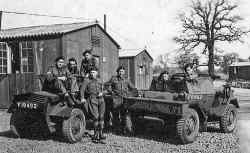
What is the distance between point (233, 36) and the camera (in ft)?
136

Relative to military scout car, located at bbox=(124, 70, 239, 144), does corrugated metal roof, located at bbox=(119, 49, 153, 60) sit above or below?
above

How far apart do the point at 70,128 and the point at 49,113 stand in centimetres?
59

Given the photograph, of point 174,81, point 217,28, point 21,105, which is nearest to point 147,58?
point 217,28

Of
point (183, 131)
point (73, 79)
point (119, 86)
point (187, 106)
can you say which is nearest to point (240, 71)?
point (119, 86)

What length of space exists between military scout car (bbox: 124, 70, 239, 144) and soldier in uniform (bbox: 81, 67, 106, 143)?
86 cm

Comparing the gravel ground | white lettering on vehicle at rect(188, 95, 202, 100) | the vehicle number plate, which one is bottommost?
the gravel ground

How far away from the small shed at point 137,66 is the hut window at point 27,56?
43.6 ft

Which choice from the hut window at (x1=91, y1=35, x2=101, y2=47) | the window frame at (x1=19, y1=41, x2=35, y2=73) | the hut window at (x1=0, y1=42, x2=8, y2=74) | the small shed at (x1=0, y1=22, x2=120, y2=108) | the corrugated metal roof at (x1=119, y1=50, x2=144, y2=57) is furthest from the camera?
the corrugated metal roof at (x1=119, y1=50, x2=144, y2=57)

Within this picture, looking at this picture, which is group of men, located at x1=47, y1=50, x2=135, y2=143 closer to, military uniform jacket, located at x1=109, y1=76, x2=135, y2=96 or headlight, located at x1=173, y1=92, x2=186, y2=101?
military uniform jacket, located at x1=109, y1=76, x2=135, y2=96

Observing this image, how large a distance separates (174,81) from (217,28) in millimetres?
35047

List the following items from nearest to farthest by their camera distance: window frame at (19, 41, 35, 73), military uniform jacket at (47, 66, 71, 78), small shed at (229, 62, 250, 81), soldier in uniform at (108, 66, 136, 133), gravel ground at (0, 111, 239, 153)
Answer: gravel ground at (0, 111, 239, 153) → military uniform jacket at (47, 66, 71, 78) → soldier in uniform at (108, 66, 136, 133) → window frame at (19, 41, 35, 73) → small shed at (229, 62, 250, 81)

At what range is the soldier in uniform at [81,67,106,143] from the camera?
7.68 meters

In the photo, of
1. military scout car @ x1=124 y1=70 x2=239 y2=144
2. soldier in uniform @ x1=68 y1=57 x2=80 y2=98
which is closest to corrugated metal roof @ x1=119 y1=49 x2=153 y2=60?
military scout car @ x1=124 y1=70 x2=239 y2=144

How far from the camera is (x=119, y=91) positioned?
8797mm
